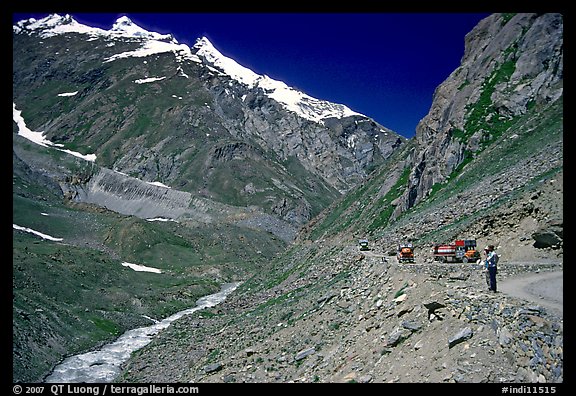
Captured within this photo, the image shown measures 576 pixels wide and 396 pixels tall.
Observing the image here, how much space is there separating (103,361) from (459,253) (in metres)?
35.5

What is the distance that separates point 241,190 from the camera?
19225 centimetres

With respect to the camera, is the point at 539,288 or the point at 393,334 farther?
the point at 393,334

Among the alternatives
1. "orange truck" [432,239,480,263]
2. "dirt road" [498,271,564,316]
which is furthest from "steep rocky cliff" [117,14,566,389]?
"orange truck" [432,239,480,263]

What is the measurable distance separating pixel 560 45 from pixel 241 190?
15864 centimetres

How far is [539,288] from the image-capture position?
14633mm

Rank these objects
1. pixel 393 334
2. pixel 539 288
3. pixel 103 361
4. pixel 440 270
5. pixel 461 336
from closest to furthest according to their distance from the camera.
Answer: pixel 461 336 → pixel 539 288 → pixel 393 334 → pixel 440 270 → pixel 103 361

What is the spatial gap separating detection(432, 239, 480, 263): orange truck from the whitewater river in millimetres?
28173

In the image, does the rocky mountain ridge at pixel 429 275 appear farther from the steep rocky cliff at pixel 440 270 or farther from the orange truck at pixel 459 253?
the orange truck at pixel 459 253

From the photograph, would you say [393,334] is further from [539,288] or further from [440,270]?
[539,288]

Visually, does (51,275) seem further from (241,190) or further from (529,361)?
(241,190)

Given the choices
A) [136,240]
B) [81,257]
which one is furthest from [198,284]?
[136,240]

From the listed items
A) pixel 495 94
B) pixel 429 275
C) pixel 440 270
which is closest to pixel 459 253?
pixel 440 270

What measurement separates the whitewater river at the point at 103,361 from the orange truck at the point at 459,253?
28.2 m

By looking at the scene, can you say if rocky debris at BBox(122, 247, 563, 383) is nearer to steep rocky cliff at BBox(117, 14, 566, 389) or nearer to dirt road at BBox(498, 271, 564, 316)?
steep rocky cliff at BBox(117, 14, 566, 389)
